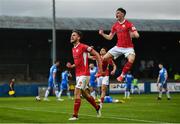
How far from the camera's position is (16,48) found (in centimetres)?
5781

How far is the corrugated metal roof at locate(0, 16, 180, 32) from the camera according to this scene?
56.7 m

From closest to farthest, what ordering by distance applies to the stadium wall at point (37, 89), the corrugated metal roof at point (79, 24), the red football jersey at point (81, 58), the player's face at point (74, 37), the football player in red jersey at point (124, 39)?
the player's face at point (74, 37) < the red football jersey at point (81, 58) < the football player in red jersey at point (124, 39) < the stadium wall at point (37, 89) < the corrugated metal roof at point (79, 24)

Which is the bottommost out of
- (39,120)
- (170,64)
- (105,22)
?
(39,120)

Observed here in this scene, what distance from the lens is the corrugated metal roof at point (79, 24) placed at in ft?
186

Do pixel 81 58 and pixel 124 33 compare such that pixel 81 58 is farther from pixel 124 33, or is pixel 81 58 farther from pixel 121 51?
pixel 124 33

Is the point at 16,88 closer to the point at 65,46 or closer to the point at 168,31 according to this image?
the point at 65,46

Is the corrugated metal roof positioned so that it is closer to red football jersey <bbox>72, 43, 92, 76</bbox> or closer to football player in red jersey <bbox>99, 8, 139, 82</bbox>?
football player in red jersey <bbox>99, 8, 139, 82</bbox>

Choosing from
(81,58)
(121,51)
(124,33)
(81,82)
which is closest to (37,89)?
(121,51)

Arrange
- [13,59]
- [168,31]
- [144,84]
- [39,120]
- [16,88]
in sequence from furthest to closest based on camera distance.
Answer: [168,31], [13,59], [144,84], [16,88], [39,120]

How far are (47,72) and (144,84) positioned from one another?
12.0 m

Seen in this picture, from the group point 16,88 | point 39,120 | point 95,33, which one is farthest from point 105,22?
point 39,120

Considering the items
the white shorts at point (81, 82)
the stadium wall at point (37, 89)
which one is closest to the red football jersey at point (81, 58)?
the white shorts at point (81, 82)

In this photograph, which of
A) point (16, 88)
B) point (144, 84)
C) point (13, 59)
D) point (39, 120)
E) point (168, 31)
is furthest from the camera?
point (168, 31)

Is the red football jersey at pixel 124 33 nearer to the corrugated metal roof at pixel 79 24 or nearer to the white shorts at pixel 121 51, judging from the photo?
the white shorts at pixel 121 51
